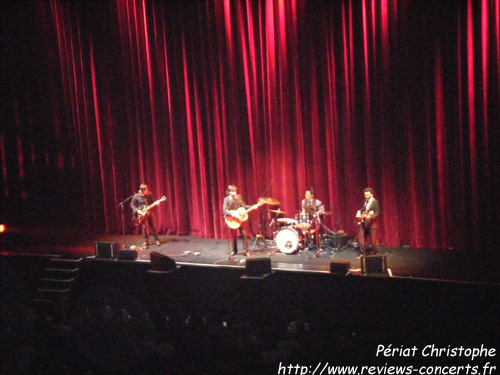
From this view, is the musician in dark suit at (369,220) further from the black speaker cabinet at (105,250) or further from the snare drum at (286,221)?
the black speaker cabinet at (105,250)

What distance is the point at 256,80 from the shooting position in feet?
41.4

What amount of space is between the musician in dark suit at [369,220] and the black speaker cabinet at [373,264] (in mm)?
1812

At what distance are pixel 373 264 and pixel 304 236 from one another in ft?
9.00

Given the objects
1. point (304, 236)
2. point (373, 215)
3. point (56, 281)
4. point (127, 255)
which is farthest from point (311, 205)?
point (56, 281)

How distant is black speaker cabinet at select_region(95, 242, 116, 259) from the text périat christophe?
6.28 meters

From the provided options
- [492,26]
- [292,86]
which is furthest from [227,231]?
[492,26]

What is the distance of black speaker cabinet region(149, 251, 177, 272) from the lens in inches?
374

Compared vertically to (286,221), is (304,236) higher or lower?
lower

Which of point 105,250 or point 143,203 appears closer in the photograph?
point 105,250

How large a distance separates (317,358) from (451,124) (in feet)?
23.4

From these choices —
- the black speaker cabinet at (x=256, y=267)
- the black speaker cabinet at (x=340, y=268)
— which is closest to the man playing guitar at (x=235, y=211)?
the black speaker cabinet at (x=256, y=267)

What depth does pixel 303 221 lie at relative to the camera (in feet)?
36.3

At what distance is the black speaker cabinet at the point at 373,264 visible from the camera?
28.4 ft

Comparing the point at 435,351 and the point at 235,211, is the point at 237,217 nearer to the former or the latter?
the point at 235,211
